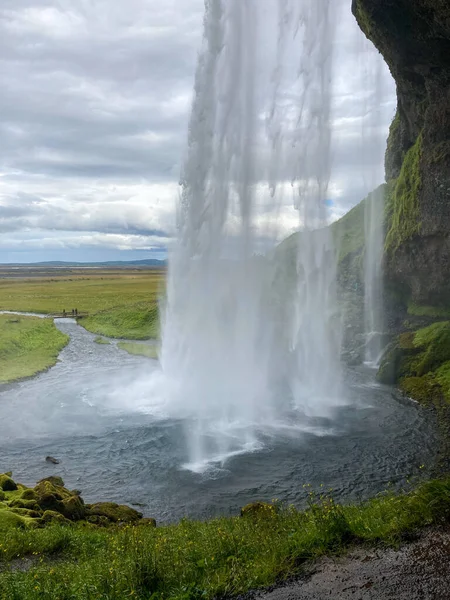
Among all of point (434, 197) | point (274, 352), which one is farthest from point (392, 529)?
point (434, 197)

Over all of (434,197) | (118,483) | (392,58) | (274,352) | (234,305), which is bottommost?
(118,483)

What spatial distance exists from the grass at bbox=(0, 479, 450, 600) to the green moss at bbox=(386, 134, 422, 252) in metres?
31.6

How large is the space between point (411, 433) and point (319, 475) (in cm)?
671

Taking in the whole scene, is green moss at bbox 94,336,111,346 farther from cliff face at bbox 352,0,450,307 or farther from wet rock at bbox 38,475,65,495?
wet rock at bbox 38,475,65,495

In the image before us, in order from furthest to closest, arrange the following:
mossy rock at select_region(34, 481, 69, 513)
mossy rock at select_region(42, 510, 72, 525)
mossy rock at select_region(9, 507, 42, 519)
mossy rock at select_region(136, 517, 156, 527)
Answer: mossy rock at select_region(34, 481, 69, 513), mossy rock at select_region(9, 507, 42, 519), mossy rock at select_region(136, 517, 156, 527), mossy rock at select_region(42, 510, 72, 525)

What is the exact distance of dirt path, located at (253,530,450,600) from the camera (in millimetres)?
7922

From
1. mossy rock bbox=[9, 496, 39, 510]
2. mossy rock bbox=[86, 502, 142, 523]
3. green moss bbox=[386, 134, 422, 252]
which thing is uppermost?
green moss bbox=[386, 134, 422, 252]

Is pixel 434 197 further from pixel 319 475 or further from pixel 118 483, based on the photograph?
pixel 118 483

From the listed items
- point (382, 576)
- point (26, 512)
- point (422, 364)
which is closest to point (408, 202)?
point (422, 364)

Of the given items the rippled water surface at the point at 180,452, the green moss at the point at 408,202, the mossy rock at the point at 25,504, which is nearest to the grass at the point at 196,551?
the mossy rock at the point at 25,504

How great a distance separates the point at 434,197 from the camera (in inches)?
1422

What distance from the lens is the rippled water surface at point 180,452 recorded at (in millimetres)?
17188

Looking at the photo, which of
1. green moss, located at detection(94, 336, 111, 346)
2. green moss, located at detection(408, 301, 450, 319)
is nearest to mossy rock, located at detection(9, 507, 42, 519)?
green moss, located at detection(408, 301, 450, 319)

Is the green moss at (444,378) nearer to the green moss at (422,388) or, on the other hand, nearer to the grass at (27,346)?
the green moss at (422,388)
